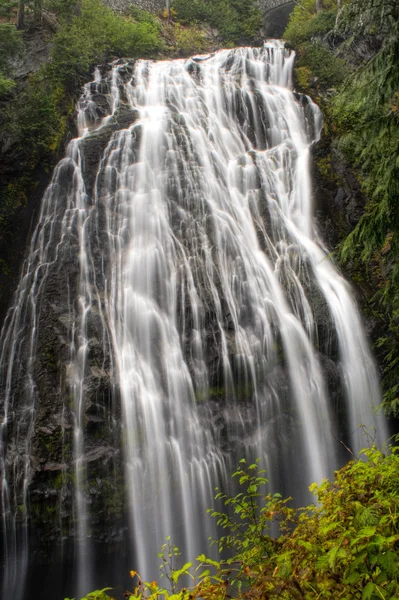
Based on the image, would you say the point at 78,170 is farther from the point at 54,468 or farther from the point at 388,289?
the point at 388,289

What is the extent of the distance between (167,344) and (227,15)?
24.0 m

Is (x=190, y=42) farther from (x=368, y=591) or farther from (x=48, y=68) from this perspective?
(x=368, y=591)

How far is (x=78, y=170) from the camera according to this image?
38.0ft

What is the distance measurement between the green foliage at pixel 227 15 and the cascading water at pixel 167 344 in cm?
1584

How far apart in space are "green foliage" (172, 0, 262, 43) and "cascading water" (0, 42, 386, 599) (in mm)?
15845

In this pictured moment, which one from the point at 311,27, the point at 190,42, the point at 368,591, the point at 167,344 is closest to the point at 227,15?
the point at 190,42

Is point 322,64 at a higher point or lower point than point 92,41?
lower

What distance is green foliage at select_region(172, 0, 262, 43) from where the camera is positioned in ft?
81.6

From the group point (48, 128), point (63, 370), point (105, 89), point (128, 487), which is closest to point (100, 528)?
point (128, 487)

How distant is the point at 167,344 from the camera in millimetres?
8930

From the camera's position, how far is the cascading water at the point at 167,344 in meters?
7.66

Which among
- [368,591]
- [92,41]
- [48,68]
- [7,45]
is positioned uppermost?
[92,41]

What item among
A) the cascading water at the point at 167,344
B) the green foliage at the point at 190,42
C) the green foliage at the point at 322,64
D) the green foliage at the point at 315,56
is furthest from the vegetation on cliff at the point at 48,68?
the green foliage at the point at 322,64

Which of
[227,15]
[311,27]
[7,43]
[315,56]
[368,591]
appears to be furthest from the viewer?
[227,15]
